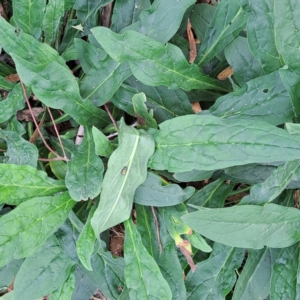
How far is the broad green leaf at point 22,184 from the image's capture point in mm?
1164

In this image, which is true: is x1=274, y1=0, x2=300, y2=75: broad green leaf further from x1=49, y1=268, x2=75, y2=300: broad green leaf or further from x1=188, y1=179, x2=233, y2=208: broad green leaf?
x1=49, y1=268, x2=75, y2=300: broad green leaf

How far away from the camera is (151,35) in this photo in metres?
1.19

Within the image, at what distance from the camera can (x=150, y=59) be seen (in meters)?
1.12

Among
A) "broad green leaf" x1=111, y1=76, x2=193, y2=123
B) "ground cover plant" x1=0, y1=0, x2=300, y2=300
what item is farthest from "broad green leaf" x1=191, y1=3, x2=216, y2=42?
"broad green leaf" x1=111, y1=76, x2=193, y2=123

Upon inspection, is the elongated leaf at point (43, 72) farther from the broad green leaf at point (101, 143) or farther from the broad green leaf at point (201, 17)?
the broad green leaf at point (201, 17)

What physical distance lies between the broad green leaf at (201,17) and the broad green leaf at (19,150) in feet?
2.08

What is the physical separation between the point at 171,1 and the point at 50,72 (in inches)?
15.0

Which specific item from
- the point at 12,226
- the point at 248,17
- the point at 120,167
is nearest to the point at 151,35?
the point at 248,17

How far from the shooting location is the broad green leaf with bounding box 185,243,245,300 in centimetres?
128

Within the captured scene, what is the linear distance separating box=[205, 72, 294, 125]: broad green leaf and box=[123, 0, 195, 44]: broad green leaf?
0.82 feet

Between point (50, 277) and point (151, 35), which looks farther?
point (50, 277)

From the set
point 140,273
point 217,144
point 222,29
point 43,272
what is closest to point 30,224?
point 43,272

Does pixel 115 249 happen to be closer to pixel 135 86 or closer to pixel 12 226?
pixel 12 226

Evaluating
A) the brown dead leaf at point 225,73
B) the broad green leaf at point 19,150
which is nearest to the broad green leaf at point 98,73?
the broad green leaf at point 19,150
